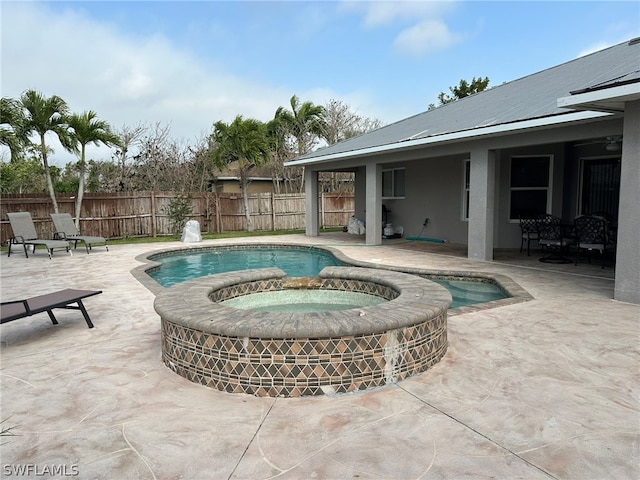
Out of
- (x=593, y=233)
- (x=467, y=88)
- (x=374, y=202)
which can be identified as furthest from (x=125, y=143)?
(x=467, y=88)

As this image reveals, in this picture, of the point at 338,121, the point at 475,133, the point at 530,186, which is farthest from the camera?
the point at 338,121

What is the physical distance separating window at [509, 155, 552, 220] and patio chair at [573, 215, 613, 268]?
3.18 m

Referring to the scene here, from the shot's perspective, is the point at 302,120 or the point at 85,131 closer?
the point at 85,131

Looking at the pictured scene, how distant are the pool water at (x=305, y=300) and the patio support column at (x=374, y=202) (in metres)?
7.60

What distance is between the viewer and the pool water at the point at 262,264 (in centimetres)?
774

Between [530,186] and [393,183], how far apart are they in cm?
560

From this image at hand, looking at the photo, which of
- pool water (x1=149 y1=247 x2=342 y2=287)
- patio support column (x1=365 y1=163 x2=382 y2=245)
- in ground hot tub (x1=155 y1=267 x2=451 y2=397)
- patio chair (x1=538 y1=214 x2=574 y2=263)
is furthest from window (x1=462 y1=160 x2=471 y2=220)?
in ground hot tub (x1=155 y1=267 x2=451 y2=397)

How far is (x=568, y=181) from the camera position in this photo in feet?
37.9

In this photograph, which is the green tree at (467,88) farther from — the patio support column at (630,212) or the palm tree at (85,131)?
the patio support column at (630,212)

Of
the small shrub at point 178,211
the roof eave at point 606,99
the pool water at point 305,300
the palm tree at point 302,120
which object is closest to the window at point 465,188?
the roof eave at point 606,99

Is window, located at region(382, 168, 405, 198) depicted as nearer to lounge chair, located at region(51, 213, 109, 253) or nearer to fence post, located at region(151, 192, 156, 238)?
fence post, located at region(151, 192, 156, 238)

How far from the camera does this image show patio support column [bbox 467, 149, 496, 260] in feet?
31.8

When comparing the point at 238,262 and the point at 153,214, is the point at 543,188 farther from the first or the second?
the point at 153,214

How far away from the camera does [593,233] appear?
8.49 metres
